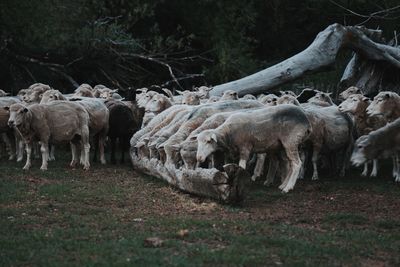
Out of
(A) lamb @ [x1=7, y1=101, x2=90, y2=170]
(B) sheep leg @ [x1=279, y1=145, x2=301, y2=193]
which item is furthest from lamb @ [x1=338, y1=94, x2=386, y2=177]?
→ (A) lamb @ [x1=7, y1=101, x2=90, y2=170]

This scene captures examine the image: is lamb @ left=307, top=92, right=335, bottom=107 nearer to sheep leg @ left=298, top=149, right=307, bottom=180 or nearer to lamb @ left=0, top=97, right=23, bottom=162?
sheep leg @ left=298, top=149, right=307, bottom=180

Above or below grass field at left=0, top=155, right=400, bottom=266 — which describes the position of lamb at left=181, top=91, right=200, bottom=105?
above

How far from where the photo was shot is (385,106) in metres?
16.9

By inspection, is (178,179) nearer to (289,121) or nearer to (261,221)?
(289,121)

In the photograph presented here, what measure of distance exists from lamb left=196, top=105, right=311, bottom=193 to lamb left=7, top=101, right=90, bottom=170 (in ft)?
12.9

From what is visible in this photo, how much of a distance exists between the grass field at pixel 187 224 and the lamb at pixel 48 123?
1.00 m

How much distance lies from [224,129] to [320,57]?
31.0ft

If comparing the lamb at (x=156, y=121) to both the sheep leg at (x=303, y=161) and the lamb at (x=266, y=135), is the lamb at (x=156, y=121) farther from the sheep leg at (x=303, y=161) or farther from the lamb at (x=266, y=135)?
the lamb at (x=266, y=135)

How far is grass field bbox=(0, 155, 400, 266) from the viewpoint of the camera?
8.84 m

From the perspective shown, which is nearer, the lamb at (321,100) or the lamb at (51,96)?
the lamb at (321,100)

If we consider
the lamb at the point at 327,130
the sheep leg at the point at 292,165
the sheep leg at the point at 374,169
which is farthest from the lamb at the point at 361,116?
the sheep leg at the point at 292,165

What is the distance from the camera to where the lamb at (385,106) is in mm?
16859

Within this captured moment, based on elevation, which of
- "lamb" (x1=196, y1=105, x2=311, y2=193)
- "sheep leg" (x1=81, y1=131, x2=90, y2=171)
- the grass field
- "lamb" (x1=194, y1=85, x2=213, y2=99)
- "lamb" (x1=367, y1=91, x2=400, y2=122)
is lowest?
the grass field

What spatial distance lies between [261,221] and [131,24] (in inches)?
819
